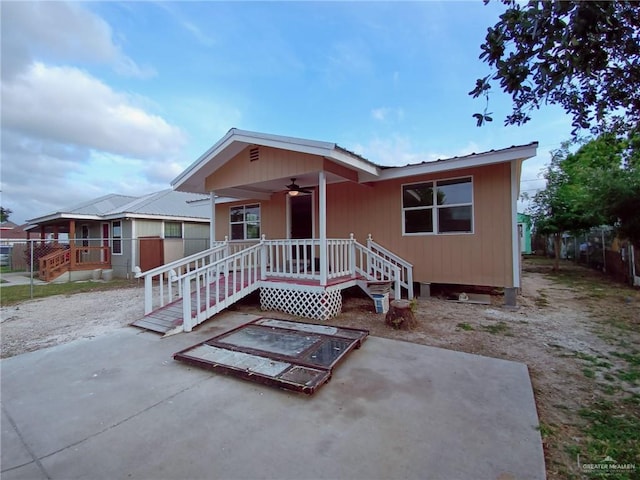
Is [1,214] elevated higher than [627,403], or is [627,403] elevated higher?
[1,214]

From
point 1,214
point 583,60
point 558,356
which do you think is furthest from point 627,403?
point 1,214

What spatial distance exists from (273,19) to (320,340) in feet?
24.1

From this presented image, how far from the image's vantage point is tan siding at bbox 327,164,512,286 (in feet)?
20.6

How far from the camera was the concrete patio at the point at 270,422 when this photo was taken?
202cm

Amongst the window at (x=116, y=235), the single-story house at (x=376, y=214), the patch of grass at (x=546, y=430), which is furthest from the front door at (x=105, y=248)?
the patch of grass at (x=546, y=430)

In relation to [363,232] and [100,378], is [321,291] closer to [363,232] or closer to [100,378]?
[363,232]

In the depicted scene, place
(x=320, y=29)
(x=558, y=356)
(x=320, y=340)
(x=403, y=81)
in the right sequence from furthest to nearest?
(x=403, y=81)
(x=320, y=29)
(x=320, y=340)
(x=558, y=356)

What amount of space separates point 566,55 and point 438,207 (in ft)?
16.7

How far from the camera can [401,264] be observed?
7219mm

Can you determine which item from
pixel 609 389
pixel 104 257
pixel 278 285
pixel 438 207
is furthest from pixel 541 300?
pixel 104 257

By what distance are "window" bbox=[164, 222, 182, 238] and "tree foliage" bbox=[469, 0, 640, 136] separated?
51.4 ft

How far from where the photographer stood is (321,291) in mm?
5871

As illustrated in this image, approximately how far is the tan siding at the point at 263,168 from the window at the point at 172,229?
341 inches

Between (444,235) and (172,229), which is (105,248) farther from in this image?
(444,235)
